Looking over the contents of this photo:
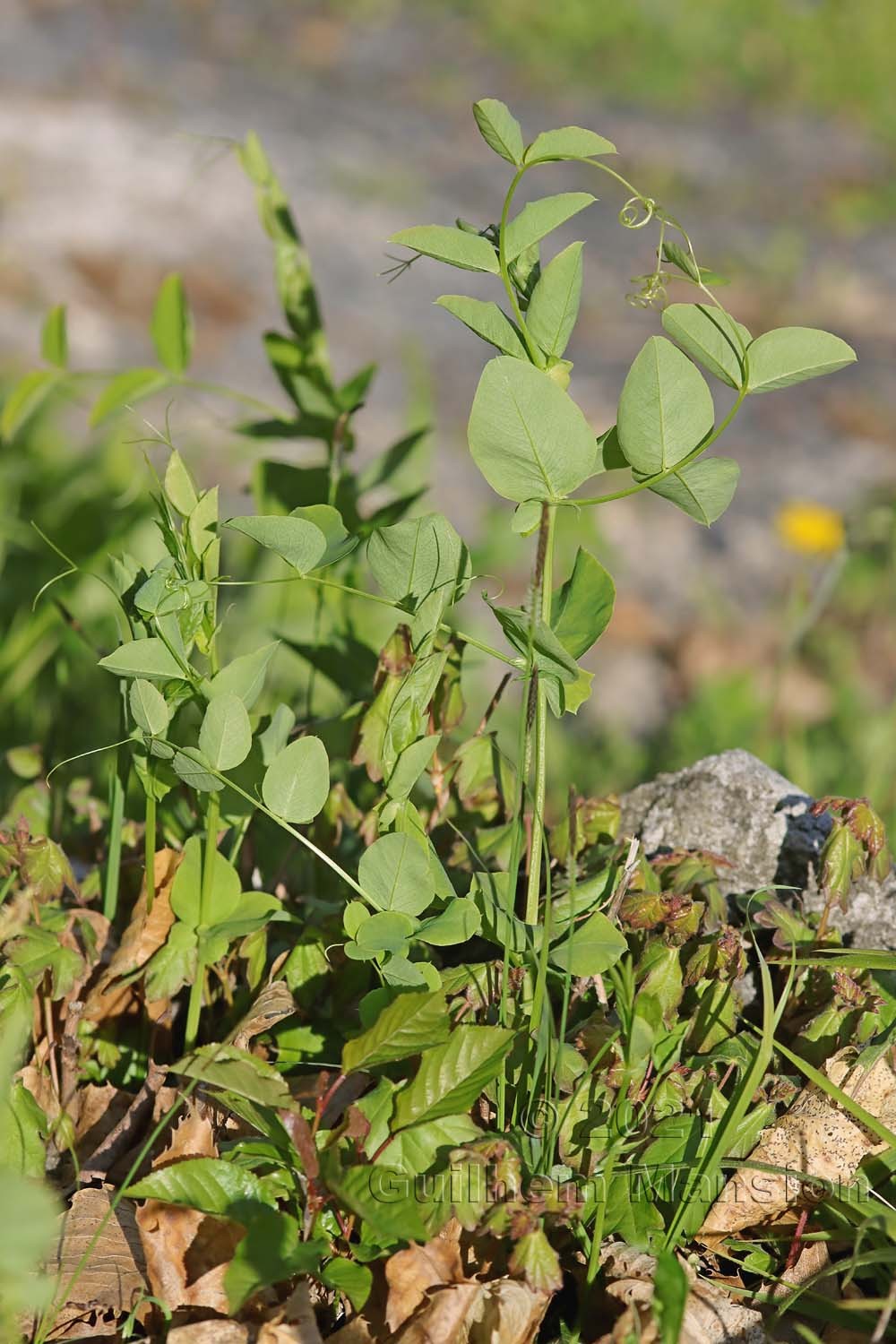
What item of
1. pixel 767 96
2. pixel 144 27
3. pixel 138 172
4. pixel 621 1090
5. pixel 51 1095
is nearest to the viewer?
pixel 621 1090

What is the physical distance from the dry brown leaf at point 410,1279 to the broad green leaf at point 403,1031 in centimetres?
15

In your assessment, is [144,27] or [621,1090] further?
[144,27]

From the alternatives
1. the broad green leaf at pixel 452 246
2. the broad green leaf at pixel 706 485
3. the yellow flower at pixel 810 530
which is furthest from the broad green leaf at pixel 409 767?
the yellow flower at pixel 810 530

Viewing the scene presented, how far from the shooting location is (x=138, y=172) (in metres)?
5.68

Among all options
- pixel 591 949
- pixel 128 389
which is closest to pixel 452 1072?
pixel 591 949

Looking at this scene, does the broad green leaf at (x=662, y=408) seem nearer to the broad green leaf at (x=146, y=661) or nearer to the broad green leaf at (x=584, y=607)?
the broad green leaf at (x=584, y=607)

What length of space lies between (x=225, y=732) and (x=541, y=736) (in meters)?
0.28

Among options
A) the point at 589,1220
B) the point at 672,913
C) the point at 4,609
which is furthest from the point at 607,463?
the point at 4,609

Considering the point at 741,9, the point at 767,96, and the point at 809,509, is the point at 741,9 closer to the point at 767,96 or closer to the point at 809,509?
the point at 767,96

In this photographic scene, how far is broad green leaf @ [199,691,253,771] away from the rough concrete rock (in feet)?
1.86

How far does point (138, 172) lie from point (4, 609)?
3.98m

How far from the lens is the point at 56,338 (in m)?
1.81

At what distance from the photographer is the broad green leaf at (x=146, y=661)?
42.1 inches

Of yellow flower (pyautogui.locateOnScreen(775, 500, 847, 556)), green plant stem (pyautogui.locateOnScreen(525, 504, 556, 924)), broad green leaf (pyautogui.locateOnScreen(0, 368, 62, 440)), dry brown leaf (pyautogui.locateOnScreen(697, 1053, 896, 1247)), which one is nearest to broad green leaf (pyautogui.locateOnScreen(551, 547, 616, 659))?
green plant stem (pyautogui.locateOnScreen(525, 504, 556, 924))
